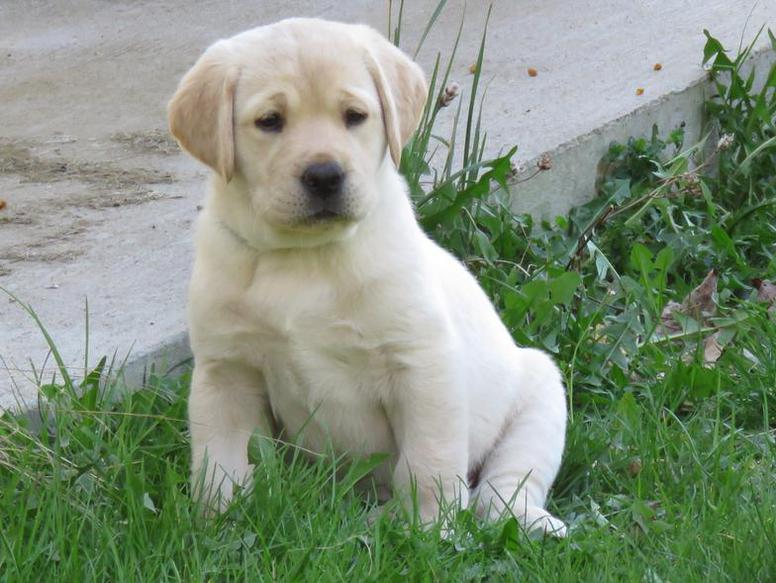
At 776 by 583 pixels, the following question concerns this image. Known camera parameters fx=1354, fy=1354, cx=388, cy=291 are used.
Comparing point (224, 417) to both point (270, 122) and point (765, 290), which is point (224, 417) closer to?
point (270, 122)

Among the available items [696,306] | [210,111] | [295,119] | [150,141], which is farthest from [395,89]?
[150,141]

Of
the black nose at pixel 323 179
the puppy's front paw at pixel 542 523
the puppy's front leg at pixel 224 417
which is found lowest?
the puppy's front paw at pixel 542 523

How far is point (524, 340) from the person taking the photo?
165 inches

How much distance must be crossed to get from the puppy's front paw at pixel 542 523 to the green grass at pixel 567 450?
0.17 feet

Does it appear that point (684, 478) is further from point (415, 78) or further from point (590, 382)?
point (415, 78)

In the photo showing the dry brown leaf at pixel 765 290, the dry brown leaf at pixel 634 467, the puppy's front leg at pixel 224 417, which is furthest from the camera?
the dry brown leaf at pixel 765 290

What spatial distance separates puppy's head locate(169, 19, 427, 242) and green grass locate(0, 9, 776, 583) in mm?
609

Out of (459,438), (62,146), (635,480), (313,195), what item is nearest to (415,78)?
(313,195)

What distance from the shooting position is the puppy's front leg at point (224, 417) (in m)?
3.30

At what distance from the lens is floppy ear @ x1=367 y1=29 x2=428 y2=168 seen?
3.24 metres

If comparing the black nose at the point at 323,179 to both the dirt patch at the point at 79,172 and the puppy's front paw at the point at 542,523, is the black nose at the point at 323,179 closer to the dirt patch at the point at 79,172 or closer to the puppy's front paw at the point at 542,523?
the puppy's front paw at the point at 542,523

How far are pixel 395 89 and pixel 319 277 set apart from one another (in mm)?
494

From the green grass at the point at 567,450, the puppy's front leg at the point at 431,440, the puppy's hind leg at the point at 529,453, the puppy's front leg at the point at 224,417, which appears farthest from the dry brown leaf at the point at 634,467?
the puppy's front leg at the point at 224,417

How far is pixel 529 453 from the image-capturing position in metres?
3.54
